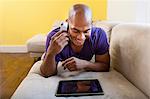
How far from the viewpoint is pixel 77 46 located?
5.22ft

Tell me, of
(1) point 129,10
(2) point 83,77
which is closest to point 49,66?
(2) point 83,77

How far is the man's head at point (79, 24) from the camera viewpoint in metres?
1.42

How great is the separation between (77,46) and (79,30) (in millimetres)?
193

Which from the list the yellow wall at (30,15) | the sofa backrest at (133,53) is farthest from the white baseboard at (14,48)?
the sofa backrest at (133,53)

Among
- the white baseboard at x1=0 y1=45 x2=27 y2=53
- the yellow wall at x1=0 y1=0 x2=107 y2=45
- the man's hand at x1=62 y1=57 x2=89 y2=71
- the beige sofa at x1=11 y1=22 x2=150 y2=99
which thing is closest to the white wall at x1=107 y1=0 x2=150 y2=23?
the yellow wall at x1=0 y1=0 x2=107 y2=45

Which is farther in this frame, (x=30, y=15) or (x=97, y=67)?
(x=30, y=15)

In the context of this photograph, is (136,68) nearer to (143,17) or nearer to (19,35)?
(143,17)

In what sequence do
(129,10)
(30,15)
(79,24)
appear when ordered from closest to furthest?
(79,24)
(129,10)
(30,15)

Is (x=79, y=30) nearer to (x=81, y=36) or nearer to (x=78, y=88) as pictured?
(x=81, y=36)

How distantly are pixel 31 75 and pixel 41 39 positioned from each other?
1.96m

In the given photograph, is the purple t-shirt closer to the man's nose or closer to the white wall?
the man's nose

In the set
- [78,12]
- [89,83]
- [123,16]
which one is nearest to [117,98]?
[89,83]

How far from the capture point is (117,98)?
120 centimetres

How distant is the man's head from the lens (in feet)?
4.66
